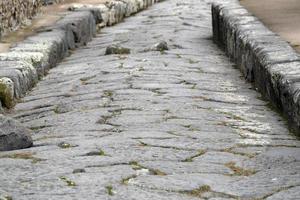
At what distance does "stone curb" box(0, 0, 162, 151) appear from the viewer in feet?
13.3

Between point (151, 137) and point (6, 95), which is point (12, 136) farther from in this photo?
point (6, 95)

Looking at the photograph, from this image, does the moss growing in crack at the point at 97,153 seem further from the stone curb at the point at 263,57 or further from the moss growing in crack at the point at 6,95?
the moss growing in crack at the point at 6,95

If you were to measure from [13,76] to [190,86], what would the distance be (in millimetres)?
1291

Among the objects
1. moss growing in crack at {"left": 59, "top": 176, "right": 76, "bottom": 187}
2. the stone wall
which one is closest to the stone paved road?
moss growing in crack at {"left": 59, "top": 176, "right": 76, "bottom": 187}

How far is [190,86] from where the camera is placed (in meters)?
5.93

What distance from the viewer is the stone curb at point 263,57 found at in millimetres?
4562

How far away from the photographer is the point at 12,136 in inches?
158

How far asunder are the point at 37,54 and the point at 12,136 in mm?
3000

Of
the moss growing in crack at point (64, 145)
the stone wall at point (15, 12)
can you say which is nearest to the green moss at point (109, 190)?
the moss growing in crack at point (64, 145)

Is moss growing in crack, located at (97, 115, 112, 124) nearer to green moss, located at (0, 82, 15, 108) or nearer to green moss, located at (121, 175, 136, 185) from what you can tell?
green moss, located at (0, 82, 15, 108)

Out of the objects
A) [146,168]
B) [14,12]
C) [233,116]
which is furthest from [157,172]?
[14,12]

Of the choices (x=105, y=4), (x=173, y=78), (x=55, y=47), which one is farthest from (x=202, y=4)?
(x=173, y=78)

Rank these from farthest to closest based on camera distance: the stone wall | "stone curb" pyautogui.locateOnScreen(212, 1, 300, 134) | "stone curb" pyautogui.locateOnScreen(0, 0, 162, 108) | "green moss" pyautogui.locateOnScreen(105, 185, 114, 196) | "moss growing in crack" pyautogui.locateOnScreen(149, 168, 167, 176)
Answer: the stone wall → "stone curb" pyautogui.locateOnScreen(0, 0, 162, 108) → "stone curb" pyautogui.locateOnScreen(212, 1, 300, 134) → "moss growing in crack" pyautogui.locateOnScreen(149, 168, 167, 176) → "green moss" pyautogui.locateOnScreen(105, 185, 114, 196)


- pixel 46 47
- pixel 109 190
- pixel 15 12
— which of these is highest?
pixel 109 190
